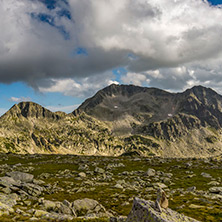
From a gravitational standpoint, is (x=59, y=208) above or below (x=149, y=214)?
below

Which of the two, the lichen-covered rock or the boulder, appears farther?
the boulder

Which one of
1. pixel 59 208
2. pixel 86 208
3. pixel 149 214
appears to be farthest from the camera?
pixel 86 208

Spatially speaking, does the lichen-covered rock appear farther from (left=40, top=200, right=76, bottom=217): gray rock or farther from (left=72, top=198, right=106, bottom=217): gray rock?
(left=40, top=200, right=76, bottom=217): gray rock

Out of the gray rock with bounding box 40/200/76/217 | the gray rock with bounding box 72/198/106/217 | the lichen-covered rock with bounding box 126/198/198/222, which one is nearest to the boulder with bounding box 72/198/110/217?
the gray rock with bounding box 72/198/106/217

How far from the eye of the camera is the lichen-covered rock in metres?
13.3

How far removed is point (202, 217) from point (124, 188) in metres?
21.8

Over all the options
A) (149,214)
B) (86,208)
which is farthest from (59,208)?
(149,214)

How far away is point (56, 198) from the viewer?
34094mm

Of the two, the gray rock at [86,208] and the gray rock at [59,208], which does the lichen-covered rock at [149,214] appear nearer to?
the gray rock at [86,208]

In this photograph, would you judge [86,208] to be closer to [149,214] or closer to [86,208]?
[86,208]

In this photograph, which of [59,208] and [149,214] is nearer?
[149,214]

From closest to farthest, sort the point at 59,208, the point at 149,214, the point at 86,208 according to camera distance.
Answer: the point at 149,214 < the point at 59,208 < the point at 86,208

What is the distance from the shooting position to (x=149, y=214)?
13531mm

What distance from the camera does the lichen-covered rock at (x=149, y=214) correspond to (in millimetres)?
13312
